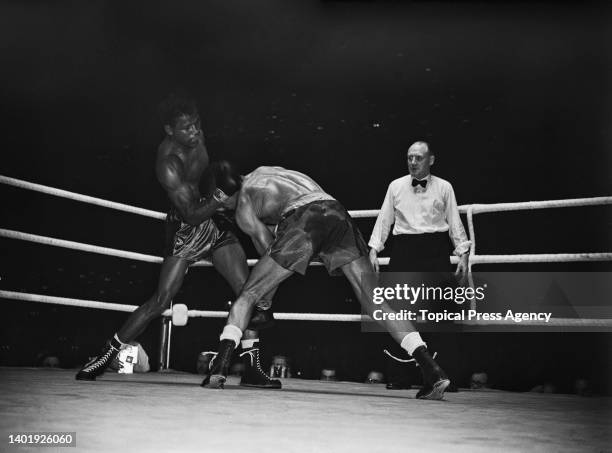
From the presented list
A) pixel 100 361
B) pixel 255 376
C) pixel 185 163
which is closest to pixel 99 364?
pixel 100 361

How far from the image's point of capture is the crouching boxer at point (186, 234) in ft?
9.36

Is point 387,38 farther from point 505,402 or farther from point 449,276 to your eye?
point 505,402

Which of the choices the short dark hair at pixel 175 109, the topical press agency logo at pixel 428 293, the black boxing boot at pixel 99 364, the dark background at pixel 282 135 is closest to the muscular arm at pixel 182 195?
the short dark hair at pixel 175 109

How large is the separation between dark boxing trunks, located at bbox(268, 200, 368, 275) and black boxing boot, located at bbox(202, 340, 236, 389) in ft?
1.05

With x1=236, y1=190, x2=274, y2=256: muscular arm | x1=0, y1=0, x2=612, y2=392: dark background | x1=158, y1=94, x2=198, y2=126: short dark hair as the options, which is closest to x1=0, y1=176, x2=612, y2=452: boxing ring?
x1=236, y1=190, x2=274, y2=256: muscular arm

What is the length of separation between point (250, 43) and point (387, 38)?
73.5 inches

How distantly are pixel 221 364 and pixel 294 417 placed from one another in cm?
74

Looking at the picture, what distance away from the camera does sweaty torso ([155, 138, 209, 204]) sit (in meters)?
3.09

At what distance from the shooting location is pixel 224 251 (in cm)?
314

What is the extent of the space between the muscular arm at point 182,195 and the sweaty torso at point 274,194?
28cm

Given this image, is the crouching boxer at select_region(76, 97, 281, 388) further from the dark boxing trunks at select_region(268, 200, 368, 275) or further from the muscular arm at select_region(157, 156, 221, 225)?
the dark boxing trunks at select_region(268, 200, 368, 275)

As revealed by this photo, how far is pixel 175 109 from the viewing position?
319 cm

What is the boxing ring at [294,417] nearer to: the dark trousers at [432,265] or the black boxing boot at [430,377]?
the black boxing boot at [430,377]

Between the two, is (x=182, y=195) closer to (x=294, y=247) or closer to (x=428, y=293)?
(x=294, y=247)
